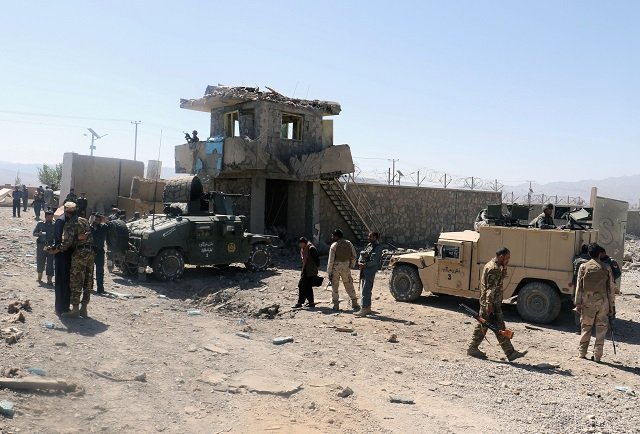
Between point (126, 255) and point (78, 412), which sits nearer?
point (78, 412)

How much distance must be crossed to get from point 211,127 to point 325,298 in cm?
1131

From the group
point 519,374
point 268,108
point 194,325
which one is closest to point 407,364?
point 519,374

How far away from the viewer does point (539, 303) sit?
10594mm

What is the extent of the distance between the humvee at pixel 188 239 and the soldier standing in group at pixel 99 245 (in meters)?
1.56

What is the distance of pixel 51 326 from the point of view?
25.2ft

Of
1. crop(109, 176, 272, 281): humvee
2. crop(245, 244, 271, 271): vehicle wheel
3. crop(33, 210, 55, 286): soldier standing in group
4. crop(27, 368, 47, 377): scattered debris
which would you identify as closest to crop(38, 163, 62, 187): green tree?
crop(109, 176, 272, 281): humvee

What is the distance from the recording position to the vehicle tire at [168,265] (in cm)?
1311

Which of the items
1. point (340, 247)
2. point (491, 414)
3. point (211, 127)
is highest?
point (211, 127)

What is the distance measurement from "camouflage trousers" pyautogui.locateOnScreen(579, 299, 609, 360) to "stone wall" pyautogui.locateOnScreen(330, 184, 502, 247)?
47.2 feet

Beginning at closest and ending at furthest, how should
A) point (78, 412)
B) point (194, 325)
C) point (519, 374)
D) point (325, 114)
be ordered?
1. point (78, 412)
2. point (519, 374)
3. point (194, 325)
4. point (325, 114)

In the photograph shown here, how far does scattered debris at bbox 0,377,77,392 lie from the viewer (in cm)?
530

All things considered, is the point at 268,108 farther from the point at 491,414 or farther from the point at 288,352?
the point at 491,414

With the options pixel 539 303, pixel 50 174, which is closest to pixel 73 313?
pixel 539 303

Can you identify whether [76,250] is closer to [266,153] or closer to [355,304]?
[355,304]
